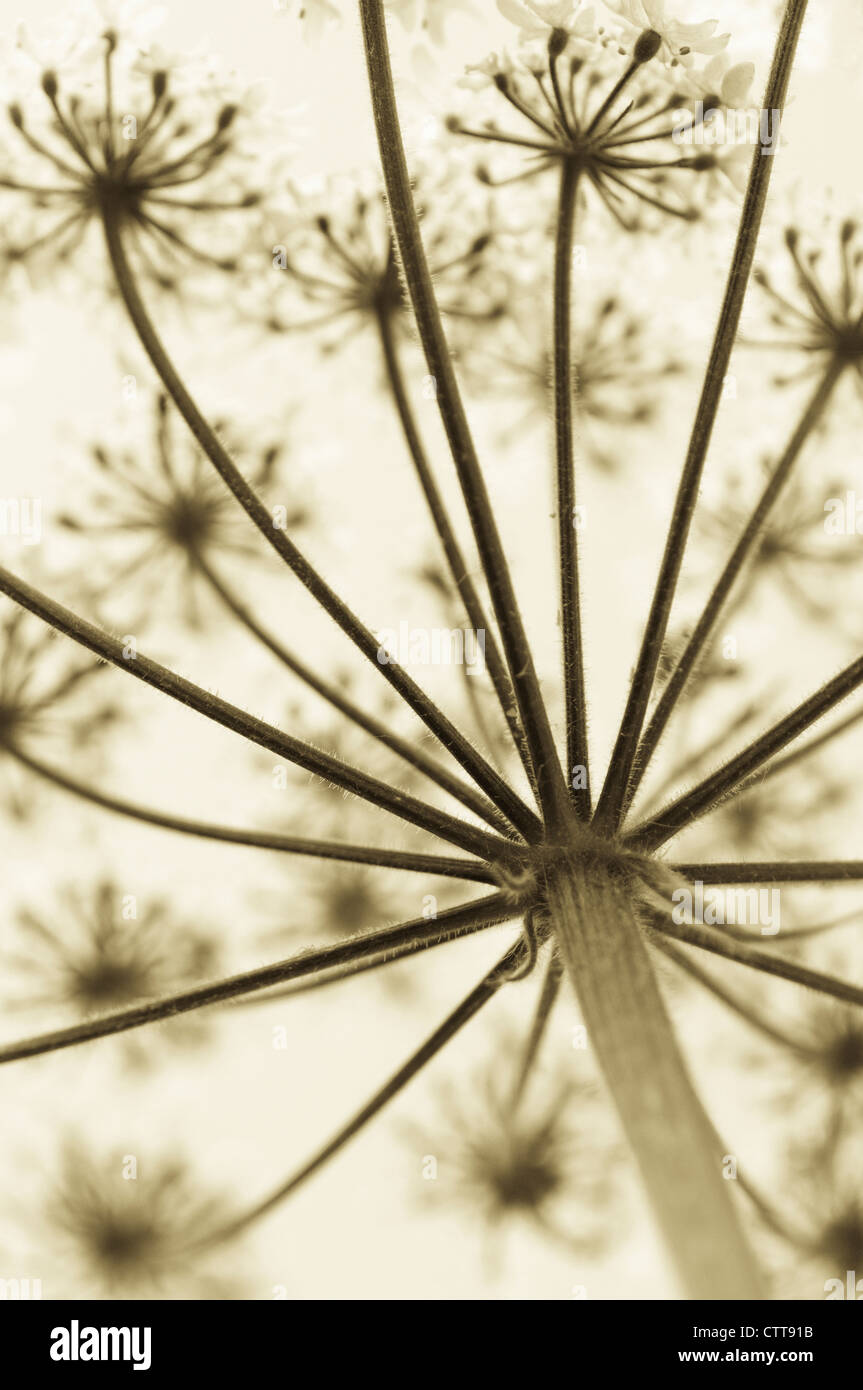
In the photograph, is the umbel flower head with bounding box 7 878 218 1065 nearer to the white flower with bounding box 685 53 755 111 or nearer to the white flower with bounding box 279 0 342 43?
the white flower with bounding box 279 0 342 43

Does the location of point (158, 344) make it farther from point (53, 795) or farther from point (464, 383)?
point (53, 795)

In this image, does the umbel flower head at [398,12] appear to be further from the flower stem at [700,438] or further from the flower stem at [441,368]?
the flower stem at [700,438]

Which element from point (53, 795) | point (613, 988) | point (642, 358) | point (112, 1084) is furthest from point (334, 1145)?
point (642, 358)

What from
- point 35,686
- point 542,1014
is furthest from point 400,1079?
point 35,686

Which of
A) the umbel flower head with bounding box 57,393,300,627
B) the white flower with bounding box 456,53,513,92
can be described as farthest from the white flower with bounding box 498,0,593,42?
the umbel flower head with bounding box 57,393,300,627

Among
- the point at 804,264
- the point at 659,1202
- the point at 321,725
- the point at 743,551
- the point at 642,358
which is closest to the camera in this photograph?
the point at 659,1202

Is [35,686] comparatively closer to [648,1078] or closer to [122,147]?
[122,147]
